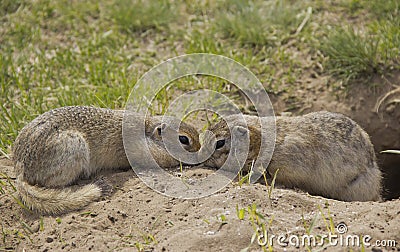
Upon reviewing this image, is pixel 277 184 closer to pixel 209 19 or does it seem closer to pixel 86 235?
pixel 86 235

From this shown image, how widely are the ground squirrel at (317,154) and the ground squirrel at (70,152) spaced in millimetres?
559

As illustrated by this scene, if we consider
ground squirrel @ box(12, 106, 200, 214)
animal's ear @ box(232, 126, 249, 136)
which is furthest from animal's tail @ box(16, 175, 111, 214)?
animal's ear @ box(232, 126, 249, 136)

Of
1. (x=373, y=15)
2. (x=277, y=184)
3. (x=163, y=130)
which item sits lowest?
(x=277, y=184)

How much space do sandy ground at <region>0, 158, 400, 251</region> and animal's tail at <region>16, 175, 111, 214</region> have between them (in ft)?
0.23

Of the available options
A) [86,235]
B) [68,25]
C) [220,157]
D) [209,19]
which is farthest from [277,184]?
[68,25]

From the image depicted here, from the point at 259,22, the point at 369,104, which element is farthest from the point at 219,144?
the point at 259,22

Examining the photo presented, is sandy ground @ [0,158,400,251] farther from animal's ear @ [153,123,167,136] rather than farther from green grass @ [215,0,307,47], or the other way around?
green grass @ [215,0,307,47]

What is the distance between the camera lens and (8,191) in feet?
17.5

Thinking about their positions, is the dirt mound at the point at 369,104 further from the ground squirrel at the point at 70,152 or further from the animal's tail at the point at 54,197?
the animal's tail at the point at 54,197

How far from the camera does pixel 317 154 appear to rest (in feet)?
18.8

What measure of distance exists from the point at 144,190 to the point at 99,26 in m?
3.85

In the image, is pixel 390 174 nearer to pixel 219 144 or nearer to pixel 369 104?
pixel 369 104

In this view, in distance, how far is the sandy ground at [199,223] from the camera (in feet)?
13.8

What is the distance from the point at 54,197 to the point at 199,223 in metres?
1.38
